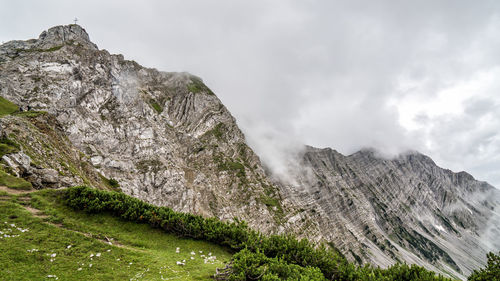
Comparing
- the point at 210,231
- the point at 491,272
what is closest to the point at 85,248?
the point at 210,231

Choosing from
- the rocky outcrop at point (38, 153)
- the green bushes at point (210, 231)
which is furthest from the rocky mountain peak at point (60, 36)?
the green bushes at point (210, 231)

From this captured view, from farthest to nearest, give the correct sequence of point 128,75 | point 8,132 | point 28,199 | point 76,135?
point 128,75 < point 76,135 < point 8,132 < point 28,199

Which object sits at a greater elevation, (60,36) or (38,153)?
(60,36)

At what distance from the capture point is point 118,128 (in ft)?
418

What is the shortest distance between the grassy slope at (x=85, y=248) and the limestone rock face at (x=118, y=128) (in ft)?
230

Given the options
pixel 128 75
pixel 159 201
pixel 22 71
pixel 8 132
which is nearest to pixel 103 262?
pixel 8 132

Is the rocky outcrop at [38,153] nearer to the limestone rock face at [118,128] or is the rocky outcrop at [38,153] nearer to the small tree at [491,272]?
the limestone rock face at [118,128]

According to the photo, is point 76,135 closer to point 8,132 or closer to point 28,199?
point 8,132

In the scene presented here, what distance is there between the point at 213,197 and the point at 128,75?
121695 millimetres

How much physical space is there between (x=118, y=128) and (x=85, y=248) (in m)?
125

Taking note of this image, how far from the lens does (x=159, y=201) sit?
116m

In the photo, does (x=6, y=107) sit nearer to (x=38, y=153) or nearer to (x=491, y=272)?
(x=38, y=153)

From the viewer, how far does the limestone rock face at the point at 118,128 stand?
106 metres

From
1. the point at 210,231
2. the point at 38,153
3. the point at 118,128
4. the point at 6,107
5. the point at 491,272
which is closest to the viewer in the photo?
the point at 491,272
